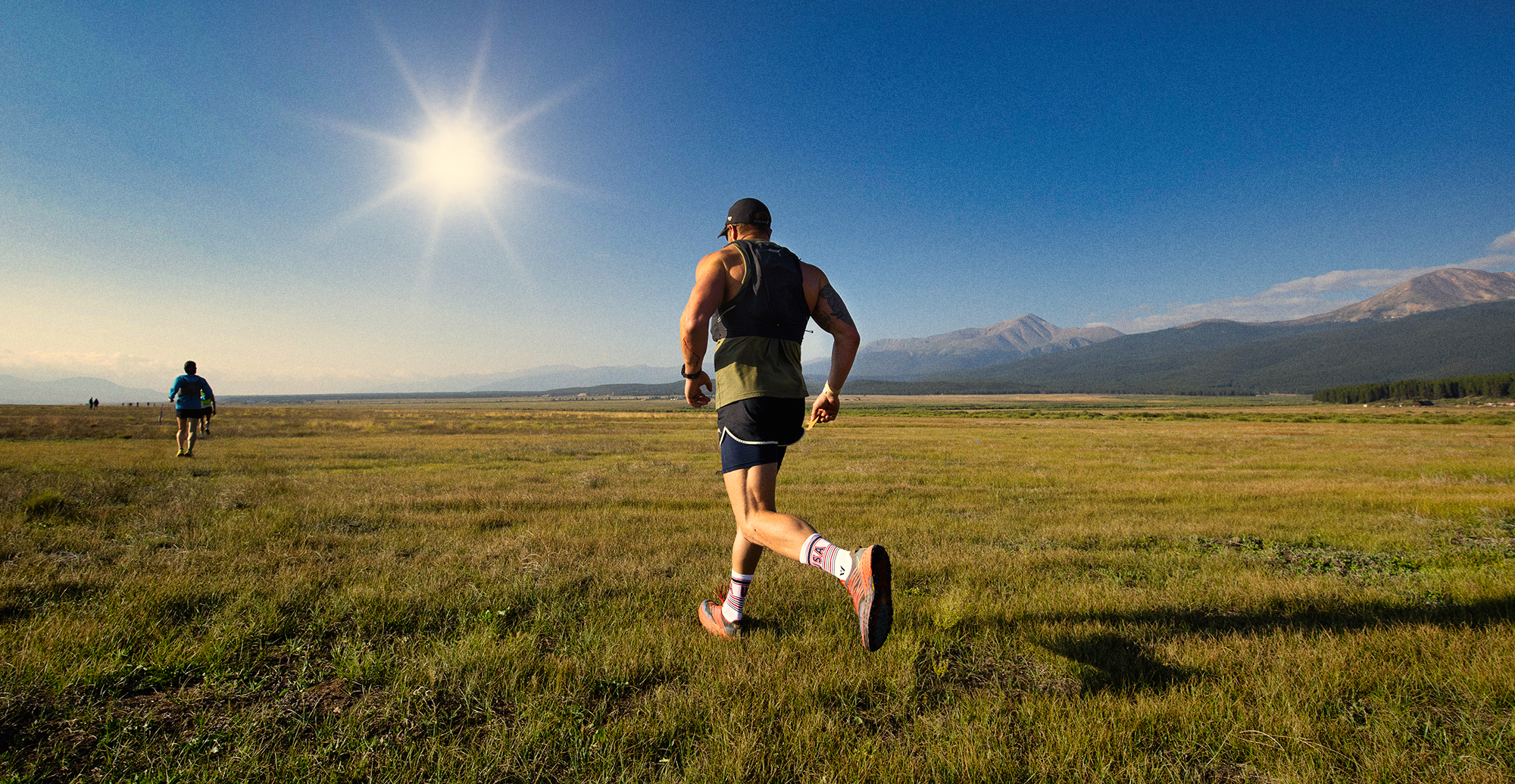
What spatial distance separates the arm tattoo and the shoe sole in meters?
1.81

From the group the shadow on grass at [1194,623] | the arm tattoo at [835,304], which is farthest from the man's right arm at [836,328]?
the shadow on grass at [1194,623]

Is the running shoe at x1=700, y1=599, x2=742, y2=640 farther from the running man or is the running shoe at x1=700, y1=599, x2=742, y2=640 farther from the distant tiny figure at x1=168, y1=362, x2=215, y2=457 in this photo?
the distant tiny figure at x1=168, y1=362, x2=215, y2=457

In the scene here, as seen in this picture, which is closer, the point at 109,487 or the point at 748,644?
the point at 748,644

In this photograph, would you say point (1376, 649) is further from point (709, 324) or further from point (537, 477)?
point (537, 477)

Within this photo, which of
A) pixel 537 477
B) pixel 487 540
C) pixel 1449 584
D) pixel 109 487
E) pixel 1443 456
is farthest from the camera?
pixel 1443 456

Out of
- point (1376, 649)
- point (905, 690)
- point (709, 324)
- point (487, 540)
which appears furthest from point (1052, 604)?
point (487, 540)

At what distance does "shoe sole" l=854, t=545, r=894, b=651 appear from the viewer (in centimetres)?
292

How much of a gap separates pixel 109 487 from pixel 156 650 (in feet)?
27.0

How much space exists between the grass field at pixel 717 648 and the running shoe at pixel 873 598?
34cm

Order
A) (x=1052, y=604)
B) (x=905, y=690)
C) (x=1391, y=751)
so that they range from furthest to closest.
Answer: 1. (x=1052, y=604)
2. (x=905, y=690)
3. (x=1391, y=751)

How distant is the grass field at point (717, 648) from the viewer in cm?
238

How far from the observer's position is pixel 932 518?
25.7ft

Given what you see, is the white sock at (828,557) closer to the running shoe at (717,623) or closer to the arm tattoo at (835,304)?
the running shoe at (717,623)

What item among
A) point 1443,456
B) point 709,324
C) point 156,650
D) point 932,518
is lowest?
point 1443,456
